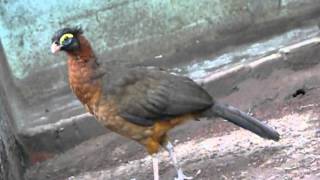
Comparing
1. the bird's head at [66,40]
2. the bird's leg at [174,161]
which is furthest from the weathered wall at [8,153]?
the bird's leg at [174,161]

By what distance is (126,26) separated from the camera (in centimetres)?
804

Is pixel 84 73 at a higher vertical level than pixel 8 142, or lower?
higher

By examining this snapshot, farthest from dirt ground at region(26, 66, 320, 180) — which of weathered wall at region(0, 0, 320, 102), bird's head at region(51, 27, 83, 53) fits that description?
bird's head at region(51, 27, 83, 53)

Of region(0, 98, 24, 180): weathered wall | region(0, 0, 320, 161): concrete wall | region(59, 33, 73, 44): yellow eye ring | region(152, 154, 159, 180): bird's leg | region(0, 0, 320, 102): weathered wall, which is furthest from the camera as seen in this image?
region(0, 0, 320, 102): weathered wall

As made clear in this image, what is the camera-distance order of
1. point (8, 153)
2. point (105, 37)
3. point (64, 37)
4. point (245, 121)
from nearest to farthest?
1. point (64, 37)
2. point (245, 121)
3. point (8, 153)
4. point (105, 37)

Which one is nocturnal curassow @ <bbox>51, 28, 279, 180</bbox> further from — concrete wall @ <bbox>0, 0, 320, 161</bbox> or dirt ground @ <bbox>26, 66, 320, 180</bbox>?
concrete wall @ <bbox>0, 0, 320, 161</bbox>

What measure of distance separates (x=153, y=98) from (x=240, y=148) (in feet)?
3.04

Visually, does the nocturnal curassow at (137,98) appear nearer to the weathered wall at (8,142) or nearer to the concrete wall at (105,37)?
the weathered wall at (8,142)

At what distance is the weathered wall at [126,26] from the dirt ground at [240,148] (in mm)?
802

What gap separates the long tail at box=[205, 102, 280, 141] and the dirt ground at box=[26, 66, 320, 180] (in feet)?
0.78

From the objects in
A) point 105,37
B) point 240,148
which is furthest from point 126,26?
point 240,148

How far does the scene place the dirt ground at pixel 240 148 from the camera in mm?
6180

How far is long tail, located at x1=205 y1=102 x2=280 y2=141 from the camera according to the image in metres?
6.02

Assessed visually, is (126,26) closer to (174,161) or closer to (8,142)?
(8,142)
